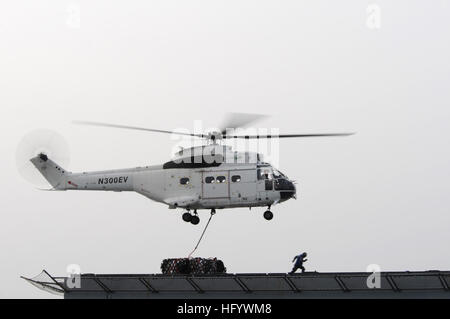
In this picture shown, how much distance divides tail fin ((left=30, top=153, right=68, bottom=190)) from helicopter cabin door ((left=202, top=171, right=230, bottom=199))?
8.03 meters

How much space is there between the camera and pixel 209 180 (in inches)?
2179

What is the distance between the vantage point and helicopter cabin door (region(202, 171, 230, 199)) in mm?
55062

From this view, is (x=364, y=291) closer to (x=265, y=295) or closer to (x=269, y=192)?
(x=265, y=295)

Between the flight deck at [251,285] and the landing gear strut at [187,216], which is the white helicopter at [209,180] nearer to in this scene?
the landing gear strut at [187,216]

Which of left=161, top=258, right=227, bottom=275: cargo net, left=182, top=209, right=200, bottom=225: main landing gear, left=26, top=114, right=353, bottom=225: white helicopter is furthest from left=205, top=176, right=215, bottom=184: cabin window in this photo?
left=161, top=258, right=227, bottom=275: cargo net

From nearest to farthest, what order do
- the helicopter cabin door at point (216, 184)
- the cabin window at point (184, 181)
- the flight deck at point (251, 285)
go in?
the flight deck at point (251, 285) → the helicopter cabin door at point (216, 184) → the cabin window at point (184, 181)

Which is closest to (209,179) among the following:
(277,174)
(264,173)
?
(264,173)

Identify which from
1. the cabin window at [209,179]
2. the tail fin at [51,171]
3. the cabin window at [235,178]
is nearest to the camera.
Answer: the cabin window at [235,178]

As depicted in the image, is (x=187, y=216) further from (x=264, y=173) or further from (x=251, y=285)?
(x=251, y=285)

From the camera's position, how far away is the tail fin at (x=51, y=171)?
58.8m

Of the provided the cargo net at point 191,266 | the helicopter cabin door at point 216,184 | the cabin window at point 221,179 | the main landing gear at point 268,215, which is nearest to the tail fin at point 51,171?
the helicopter cabin door at point 216,184
